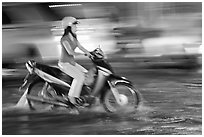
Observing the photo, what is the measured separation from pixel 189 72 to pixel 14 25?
1526 mm

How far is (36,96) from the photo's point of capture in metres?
4.54

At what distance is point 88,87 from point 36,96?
450mm

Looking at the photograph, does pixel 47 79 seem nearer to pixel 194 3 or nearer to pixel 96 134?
pixel 96 134

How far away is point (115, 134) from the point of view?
4.51 m

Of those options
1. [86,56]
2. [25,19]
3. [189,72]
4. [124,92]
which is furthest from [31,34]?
[189,72]

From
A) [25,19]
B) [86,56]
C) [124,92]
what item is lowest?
[124,92]

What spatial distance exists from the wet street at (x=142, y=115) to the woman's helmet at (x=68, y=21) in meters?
0.54

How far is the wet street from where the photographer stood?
14.7 ft

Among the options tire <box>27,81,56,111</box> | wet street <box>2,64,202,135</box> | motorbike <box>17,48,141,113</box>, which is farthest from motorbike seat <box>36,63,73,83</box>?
wet street <box>2,64,202,135</box>

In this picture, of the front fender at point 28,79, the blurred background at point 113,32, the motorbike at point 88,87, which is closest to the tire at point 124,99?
the motorbike at point 88,87

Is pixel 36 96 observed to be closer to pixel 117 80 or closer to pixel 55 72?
pixel 55 72

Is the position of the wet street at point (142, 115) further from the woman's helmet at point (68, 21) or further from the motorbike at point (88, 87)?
the woman's helmet at point (68, 21)

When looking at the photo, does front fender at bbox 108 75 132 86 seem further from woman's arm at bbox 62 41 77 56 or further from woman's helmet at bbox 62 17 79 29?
woman's helmet at bbox 62 17 79 29

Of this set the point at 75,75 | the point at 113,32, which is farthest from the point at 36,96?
the point at 113,32
